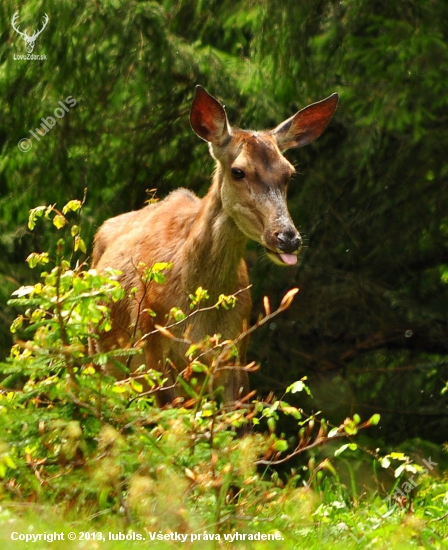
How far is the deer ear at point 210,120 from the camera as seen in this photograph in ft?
26.2

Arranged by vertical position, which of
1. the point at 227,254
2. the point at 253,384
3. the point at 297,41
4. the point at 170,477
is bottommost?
the point at 253,384

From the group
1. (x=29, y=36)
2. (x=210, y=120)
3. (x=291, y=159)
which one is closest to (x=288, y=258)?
(x=210, y=120)

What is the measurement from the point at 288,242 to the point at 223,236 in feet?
2.90

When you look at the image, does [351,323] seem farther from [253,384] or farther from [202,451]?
[202,451]

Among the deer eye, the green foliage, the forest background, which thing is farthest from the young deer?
the green foliage

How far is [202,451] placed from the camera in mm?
5129

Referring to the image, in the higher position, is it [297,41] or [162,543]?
[297,41]

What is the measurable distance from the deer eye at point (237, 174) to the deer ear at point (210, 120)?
0.41m

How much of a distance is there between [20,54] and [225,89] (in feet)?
6.14

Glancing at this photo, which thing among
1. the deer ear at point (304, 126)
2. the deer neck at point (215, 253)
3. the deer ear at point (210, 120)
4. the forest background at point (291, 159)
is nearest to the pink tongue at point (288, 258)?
the deer neck at point (215, 253)

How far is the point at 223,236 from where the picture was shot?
7914 mm

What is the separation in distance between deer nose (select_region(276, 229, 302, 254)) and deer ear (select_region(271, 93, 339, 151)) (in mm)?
1338

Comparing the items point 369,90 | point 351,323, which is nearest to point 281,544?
point 369,90

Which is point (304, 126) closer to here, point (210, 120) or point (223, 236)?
point (210, 120)
